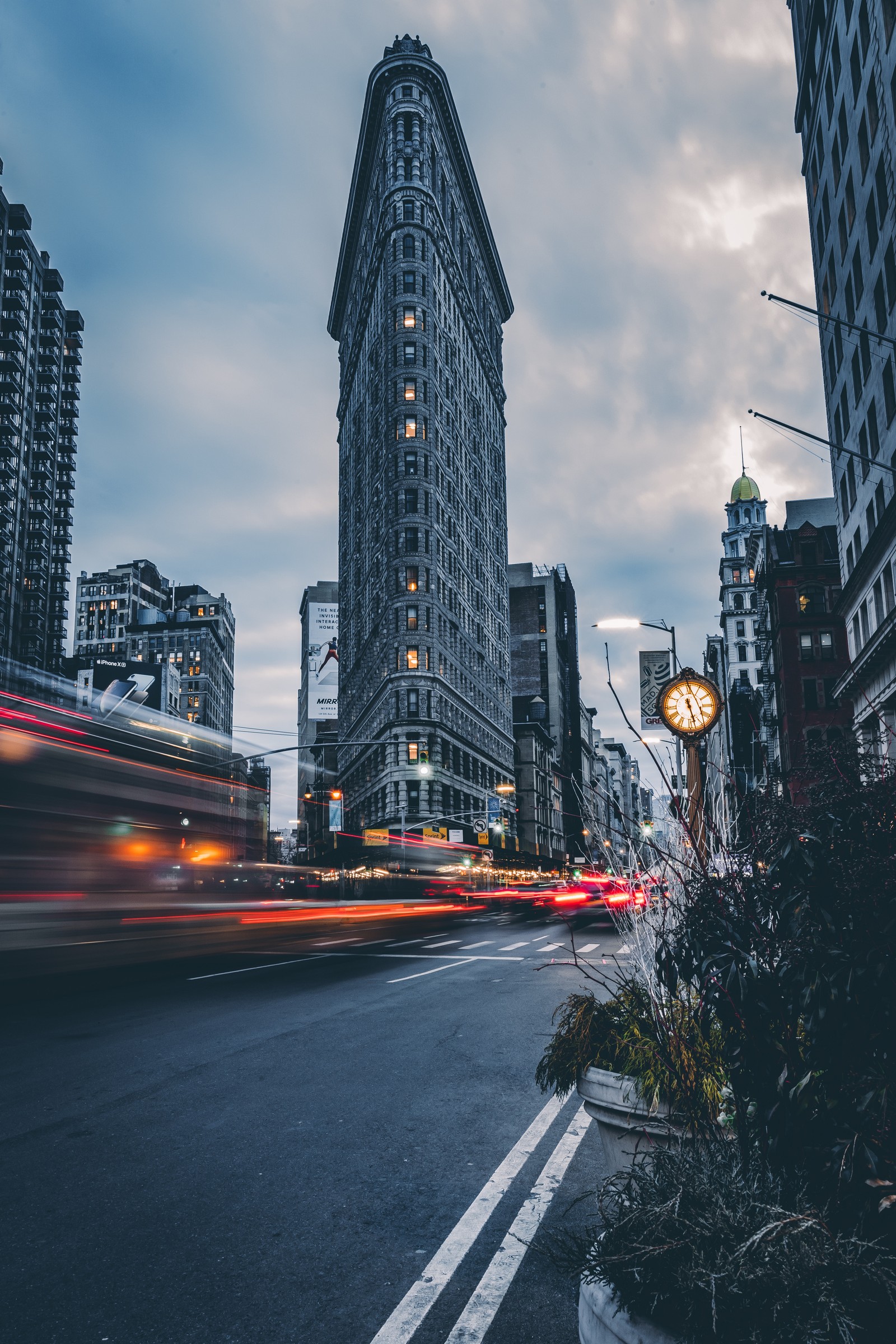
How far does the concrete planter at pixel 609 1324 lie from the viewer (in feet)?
9.93

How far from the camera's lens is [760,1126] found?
358cm

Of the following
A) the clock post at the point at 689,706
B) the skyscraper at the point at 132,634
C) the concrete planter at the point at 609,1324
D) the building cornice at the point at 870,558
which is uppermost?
the skyscraper at the point at 132,634

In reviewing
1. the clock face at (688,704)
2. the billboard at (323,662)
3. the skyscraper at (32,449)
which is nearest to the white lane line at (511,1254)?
the clock face at (688,704)

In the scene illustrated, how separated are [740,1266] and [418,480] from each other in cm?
7885

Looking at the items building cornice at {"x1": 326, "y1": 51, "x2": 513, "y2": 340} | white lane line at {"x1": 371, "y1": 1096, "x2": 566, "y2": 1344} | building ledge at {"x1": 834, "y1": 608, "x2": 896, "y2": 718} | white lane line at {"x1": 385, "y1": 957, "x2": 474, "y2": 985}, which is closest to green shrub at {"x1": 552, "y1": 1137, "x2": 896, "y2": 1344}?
white lane line at {"x1": 371, "y1": 1096, "x2": 566, "y2": 1344}

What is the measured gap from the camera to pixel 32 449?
104m

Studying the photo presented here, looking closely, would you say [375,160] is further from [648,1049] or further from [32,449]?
[648,1049]

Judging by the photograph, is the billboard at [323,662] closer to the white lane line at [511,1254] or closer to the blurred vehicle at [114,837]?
the blurred vehicle at [114,837]

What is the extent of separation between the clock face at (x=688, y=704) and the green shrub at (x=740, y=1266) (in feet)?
18.2

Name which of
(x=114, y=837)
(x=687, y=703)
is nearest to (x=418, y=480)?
(x=114, y=837)

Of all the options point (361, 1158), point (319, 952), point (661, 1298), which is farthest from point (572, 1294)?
point (319, 952)

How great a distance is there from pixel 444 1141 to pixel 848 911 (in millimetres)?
4689

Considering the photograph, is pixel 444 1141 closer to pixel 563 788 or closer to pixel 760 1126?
pixel 760 1126

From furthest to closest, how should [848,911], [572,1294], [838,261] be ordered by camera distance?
[838,261] → [572,1294] → [848,911]
